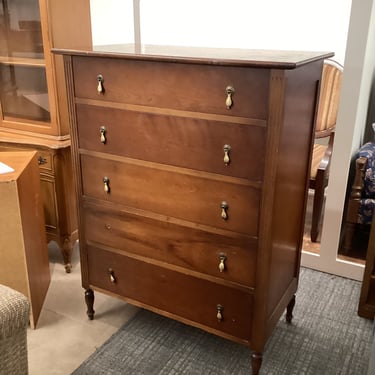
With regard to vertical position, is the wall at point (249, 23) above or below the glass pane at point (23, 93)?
above

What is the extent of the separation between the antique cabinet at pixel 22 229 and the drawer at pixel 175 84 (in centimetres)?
45

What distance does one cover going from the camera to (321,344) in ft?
6.27

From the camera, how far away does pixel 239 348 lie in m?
1.89

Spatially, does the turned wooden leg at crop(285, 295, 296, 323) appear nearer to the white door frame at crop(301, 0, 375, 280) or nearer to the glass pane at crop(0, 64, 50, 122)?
the white door frame at crop(301, 0, 375, 280)

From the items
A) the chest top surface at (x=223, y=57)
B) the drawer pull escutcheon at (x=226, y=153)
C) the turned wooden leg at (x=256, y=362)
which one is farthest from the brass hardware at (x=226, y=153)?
the turned wooden leg at (x=256, y=362)

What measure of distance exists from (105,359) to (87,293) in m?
0.31

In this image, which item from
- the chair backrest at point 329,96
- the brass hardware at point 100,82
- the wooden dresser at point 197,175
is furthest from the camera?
the chair backrest at point 329,96

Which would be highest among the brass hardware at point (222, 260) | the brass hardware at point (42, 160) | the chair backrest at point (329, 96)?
the chair backrest at point (329, 96)

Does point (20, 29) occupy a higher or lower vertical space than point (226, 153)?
higher

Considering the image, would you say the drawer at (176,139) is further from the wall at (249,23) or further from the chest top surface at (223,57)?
the wall at (249,23)

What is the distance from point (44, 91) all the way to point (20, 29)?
35 cm

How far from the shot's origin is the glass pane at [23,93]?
2.35 m

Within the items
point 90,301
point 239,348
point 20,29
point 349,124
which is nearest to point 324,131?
point 349,124

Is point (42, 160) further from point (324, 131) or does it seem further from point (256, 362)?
point (324, 131)
